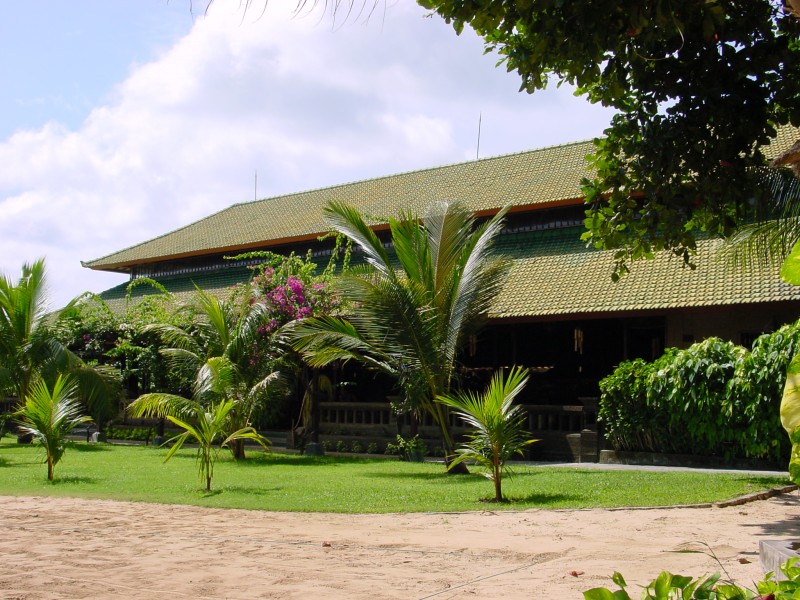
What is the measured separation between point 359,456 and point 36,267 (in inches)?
331

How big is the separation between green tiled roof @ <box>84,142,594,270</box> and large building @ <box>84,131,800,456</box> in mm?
61

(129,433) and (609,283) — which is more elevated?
(609,283)

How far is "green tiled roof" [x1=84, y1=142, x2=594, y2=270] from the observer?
2047cm

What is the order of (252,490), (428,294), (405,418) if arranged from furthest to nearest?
1. (405,418)
2. (428,294)
3. (252,490)

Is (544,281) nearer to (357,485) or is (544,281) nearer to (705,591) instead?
(357,485)

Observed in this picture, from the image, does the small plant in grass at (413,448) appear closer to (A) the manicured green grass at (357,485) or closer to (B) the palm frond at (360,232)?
(A) the manicured green grass at (357,485)

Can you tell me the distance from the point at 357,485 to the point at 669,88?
6.50 m

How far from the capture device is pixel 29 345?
18812 mm

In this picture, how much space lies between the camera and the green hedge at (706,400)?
1177cm

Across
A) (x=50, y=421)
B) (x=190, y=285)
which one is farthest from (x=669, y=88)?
(x=190, y=285)

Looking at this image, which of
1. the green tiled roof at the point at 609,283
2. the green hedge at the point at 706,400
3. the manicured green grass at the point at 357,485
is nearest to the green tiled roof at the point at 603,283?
the green tiled roof at the point at 609,283

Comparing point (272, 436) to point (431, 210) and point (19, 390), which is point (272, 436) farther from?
point (431, 210)

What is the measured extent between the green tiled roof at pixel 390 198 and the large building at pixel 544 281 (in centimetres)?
6

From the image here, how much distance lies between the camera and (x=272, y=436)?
65.1 feet
